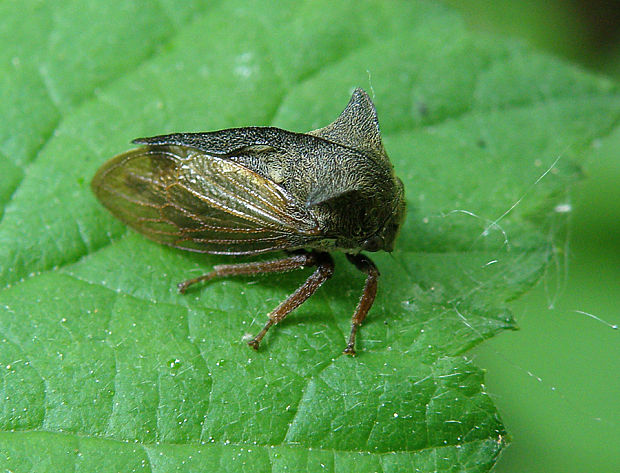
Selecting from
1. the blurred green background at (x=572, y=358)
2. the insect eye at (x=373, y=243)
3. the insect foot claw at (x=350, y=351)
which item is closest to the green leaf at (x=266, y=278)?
the insect foot claw at (x=350, y=351)

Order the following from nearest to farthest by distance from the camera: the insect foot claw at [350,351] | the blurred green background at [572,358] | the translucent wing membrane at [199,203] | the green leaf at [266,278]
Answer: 1. the green leaf at [266,278]
2. the insect foot claw at [350,351]
3. the translucent wing membrane at [199,203]
4. the blurred green background at [572,358]

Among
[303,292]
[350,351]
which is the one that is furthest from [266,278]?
[350,351]

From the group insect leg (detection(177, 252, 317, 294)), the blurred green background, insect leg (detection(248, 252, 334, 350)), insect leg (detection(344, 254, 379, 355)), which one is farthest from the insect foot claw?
the blurred green background

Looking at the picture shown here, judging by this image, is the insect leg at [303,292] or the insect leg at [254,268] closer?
the insect leg at [303,292]

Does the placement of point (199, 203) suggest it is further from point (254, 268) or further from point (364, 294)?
point (364, 294)

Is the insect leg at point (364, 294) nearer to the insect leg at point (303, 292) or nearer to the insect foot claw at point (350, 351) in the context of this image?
the insect foot claw at point (350, 351)

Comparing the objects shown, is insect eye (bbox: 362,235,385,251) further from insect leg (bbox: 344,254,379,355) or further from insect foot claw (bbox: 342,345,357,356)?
insect foot claw (bbox: 342,345,357,356)

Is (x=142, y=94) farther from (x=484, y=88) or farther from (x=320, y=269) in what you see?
(x=484, y=88)

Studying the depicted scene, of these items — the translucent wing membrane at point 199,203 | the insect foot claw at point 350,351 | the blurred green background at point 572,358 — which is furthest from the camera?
the blurred green background at point 572,358
